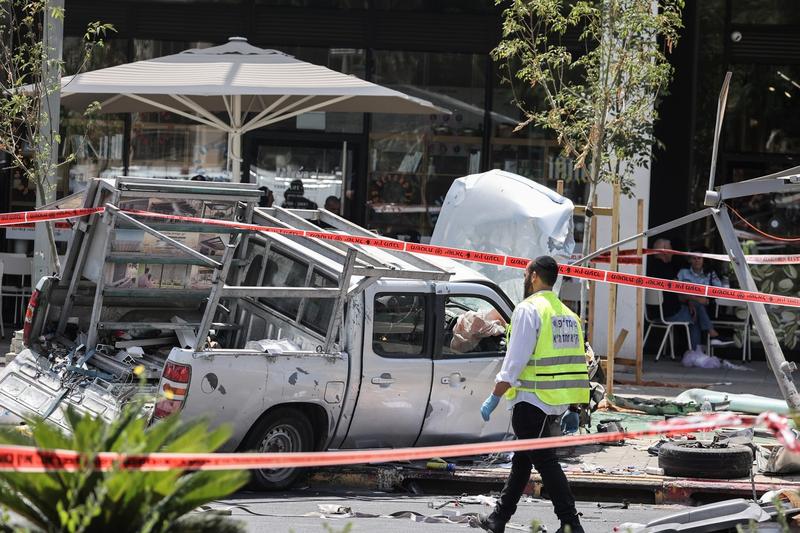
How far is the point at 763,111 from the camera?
54.9 feet

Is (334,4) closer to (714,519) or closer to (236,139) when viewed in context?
(236,139)

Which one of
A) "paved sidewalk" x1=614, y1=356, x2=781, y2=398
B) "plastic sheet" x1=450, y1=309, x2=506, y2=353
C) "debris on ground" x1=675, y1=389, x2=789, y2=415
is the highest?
"plastic sheet" x1=450, y1=309, x2=506, y2=353

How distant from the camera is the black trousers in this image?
288 inches

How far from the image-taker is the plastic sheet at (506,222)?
40.3 ft

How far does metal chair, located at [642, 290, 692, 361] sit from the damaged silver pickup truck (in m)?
6.31

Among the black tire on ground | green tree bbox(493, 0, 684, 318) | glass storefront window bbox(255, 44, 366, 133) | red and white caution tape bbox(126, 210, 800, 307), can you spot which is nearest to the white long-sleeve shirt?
red and white caution tape bbox(126, 210, 800, 307)

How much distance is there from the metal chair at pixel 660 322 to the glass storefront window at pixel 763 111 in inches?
95.6

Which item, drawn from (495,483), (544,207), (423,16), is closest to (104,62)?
(423,16)

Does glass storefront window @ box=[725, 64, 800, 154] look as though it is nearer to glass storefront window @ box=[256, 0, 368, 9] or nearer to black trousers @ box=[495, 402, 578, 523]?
glass storefront window @ box=[256, 0, 368, 9]

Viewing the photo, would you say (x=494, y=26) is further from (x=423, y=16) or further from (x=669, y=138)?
(x=669, y=138)

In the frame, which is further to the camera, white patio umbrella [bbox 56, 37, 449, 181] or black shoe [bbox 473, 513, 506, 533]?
white patio umbrella [bbox 56, 37, 449, 181]

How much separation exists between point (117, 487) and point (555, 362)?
171 inches

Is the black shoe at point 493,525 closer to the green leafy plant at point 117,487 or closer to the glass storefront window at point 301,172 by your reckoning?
the green leafy plant at point 117,487

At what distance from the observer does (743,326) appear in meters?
16.4
